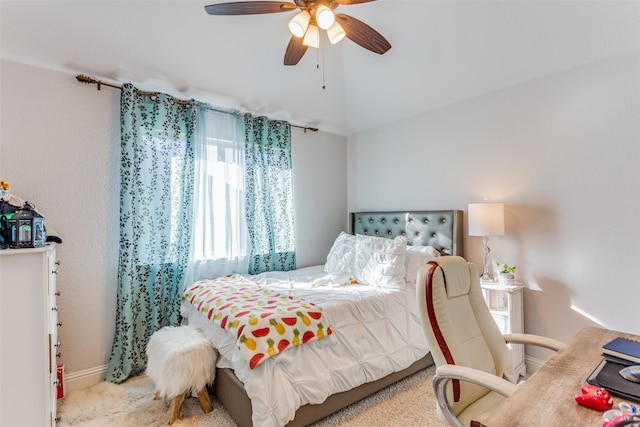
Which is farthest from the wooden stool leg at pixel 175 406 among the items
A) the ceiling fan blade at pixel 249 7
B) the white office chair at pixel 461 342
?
the ceiling fan blade at pixel 249 7

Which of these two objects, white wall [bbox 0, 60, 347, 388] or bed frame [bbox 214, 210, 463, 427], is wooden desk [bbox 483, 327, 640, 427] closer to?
bed frame [bbox 214, 210, 463, 427]

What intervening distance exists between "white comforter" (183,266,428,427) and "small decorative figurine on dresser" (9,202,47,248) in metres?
1.09

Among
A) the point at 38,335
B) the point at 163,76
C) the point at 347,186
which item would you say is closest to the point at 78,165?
the point at 163,76

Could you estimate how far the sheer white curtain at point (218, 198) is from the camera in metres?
2.88

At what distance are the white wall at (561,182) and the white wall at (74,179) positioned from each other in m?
3.03

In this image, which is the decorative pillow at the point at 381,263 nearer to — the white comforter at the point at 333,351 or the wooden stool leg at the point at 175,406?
Result: the white comforter at the point at 333,351

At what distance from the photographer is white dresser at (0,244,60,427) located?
1.41 metres

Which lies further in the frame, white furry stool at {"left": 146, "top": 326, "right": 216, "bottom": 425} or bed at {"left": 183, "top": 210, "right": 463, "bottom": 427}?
white furry stool at {"left": 146, "top": 326, "right": 216, "bottom": 425}

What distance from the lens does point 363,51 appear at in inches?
114

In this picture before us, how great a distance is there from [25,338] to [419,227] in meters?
3.04

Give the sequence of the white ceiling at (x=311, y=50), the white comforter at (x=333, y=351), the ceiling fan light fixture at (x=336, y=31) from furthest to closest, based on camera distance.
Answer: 1. the white ceiling at (x=311, y=50)
2. the ceiling fan light fixture at (x=336, y=31)
3. the white comforter at (x=333, y=351)

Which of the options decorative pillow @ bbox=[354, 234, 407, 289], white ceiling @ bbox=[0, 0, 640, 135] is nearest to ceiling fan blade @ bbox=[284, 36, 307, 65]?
white ceiling @ bbox=[0, 0, 640, 135]

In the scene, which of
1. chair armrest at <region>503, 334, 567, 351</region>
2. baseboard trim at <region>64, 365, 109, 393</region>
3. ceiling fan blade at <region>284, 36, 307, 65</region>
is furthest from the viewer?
baseboard trim at <region>64, 365, 109, 393</region>

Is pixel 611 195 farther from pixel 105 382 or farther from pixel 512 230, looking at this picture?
pixel 105 382
